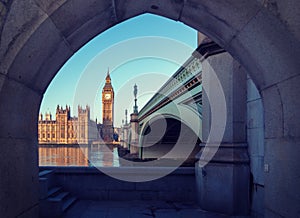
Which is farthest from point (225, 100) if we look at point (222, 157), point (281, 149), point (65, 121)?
point (65, 121)

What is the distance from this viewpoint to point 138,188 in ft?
24.2

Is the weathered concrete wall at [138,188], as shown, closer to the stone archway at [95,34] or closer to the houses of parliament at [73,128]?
the stone archway at [95,34]

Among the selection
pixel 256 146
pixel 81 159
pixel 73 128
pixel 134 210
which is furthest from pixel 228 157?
pixel 73 128

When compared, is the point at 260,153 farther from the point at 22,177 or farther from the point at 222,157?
the point at 22,177

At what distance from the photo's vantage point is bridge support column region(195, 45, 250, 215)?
20.2ft

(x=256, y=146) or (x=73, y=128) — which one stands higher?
(x=256, y=146)

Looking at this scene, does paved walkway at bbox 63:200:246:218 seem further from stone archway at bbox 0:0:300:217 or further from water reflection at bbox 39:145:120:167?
water reflection at bbox 39:145:120:167

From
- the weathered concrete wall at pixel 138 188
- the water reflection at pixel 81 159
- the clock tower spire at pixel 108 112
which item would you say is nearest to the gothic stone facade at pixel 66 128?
the clock tower spire at pixel 108 112

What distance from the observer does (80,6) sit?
3.03 meters

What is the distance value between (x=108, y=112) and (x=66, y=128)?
22.0m

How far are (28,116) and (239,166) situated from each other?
4.68 m

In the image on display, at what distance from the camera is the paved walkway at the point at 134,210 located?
6.06 m

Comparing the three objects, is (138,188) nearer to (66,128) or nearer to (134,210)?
(134,210)

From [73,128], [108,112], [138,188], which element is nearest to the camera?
[138,188]
